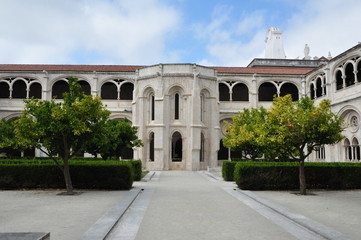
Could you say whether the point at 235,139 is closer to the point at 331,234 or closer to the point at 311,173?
the point at 311,173

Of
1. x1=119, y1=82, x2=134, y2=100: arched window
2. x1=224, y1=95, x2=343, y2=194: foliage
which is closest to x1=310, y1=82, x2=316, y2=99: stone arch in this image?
x1=119, y1=82, x2=134, y2=100: arched window

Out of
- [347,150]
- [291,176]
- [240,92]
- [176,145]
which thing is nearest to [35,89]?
[176,145]

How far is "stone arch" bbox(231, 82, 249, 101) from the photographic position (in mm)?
41056

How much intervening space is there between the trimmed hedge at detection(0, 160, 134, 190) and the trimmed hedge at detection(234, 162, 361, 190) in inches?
224

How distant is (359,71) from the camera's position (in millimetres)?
30266

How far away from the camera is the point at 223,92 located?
4097 cm

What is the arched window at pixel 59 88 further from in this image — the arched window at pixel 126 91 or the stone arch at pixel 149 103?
the stone arch at pixel 149 103

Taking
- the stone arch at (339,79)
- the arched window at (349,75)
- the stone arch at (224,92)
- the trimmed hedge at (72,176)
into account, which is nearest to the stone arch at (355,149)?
the arched window at (349,75)

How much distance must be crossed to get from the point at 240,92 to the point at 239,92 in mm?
122

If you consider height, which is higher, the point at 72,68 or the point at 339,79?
the point at 72,68

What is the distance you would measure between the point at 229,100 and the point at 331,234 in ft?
111

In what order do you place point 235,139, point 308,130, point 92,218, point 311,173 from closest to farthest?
point 92,218
point 308,130
point 311,173
point 235,139

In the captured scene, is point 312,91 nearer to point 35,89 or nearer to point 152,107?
point 152,107

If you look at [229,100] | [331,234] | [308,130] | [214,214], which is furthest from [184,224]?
[229,100]
